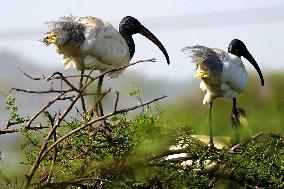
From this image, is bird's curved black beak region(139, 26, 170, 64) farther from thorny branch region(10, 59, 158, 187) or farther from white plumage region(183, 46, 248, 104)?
thorny branch region(10, 59, 158, 187)

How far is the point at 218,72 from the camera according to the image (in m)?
6.34

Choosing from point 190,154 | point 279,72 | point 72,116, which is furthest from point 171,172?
point 279,72

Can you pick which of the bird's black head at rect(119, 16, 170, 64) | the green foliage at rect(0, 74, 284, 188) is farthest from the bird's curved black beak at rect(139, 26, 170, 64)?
the green foliage at rect(0, 74, 284, 188)

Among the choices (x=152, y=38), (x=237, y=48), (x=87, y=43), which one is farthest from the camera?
(x=237, y=48)

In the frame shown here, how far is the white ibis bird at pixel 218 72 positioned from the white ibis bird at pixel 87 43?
0.59 meters

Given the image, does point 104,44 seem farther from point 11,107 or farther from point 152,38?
point 11,107

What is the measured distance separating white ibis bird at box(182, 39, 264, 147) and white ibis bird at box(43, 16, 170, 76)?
0.59 metres

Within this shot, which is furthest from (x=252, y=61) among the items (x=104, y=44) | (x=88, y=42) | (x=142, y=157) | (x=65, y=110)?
(x=65, y=110)

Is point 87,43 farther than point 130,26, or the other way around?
point 130,26

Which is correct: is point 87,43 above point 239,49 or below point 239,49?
above

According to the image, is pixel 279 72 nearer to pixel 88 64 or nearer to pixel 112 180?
pixel 88 64

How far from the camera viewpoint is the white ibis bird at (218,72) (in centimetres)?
620

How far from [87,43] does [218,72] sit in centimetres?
130

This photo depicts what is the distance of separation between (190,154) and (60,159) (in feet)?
1.79
